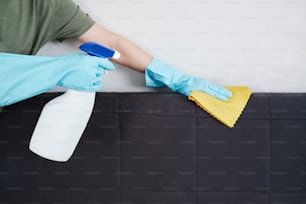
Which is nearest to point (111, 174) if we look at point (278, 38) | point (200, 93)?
point (200, 93)

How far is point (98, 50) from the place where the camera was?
1.01m

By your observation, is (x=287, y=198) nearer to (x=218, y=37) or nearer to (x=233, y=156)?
(x=233, y=156)

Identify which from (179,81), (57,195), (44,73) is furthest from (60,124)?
(179,81)

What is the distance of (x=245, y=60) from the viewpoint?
127 centimetres

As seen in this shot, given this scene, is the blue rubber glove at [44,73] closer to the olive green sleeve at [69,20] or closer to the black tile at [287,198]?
the olive green sleeve at [69,20]

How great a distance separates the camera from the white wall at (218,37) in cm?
125

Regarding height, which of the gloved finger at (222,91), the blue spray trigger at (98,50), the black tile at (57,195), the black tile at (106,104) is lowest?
the black tile at (57,195)

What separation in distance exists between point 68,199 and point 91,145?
19 cm

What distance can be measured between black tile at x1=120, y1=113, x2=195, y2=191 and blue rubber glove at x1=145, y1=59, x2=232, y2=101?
0.33 ft

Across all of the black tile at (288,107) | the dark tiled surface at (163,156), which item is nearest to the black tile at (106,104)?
the dark tiled surface at (163,156)

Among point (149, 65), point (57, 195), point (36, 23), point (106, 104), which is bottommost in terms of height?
point (57, 195)

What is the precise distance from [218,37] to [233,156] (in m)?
0.40

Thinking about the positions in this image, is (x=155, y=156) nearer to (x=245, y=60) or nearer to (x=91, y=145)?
(x=91, y=145)

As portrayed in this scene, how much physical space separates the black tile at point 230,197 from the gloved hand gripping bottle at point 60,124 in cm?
45
